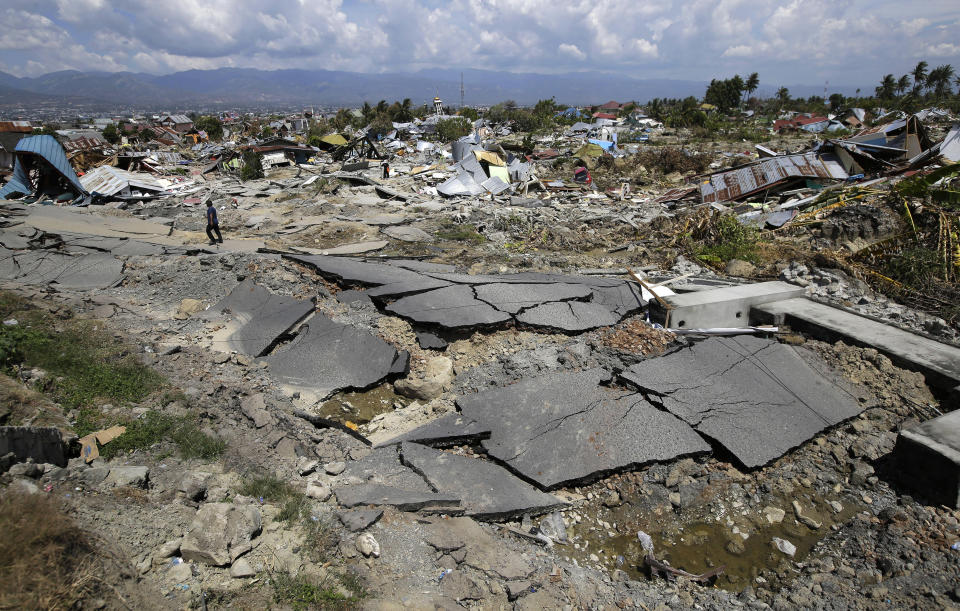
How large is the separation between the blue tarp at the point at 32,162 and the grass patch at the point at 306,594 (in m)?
16.2

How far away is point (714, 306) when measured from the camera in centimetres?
556

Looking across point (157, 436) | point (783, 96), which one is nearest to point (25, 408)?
point (157, 436)

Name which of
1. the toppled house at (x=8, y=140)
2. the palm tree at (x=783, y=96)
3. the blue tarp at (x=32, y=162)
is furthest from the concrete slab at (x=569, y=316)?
the palm tree at (x=783, y=96)

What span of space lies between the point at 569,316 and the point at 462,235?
562 centimetres

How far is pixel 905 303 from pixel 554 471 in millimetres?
5871

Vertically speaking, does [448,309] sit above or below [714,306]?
below

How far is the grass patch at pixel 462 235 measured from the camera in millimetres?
10442

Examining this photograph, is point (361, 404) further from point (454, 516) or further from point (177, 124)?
point (177, 124)

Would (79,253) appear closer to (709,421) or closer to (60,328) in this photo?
(60,328)

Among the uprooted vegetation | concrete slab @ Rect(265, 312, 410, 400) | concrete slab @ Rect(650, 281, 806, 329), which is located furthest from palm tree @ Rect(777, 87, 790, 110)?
the uprooted vegetation

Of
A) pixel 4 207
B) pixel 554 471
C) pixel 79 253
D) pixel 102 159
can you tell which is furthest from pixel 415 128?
pixel 554 471

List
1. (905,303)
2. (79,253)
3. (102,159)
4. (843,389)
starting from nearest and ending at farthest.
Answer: (843,389) < (905,303) < (79,253) < (102,159)

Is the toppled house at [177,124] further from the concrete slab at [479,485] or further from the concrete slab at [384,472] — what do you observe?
the concrete slab at [479,485]

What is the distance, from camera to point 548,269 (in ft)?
26.7
